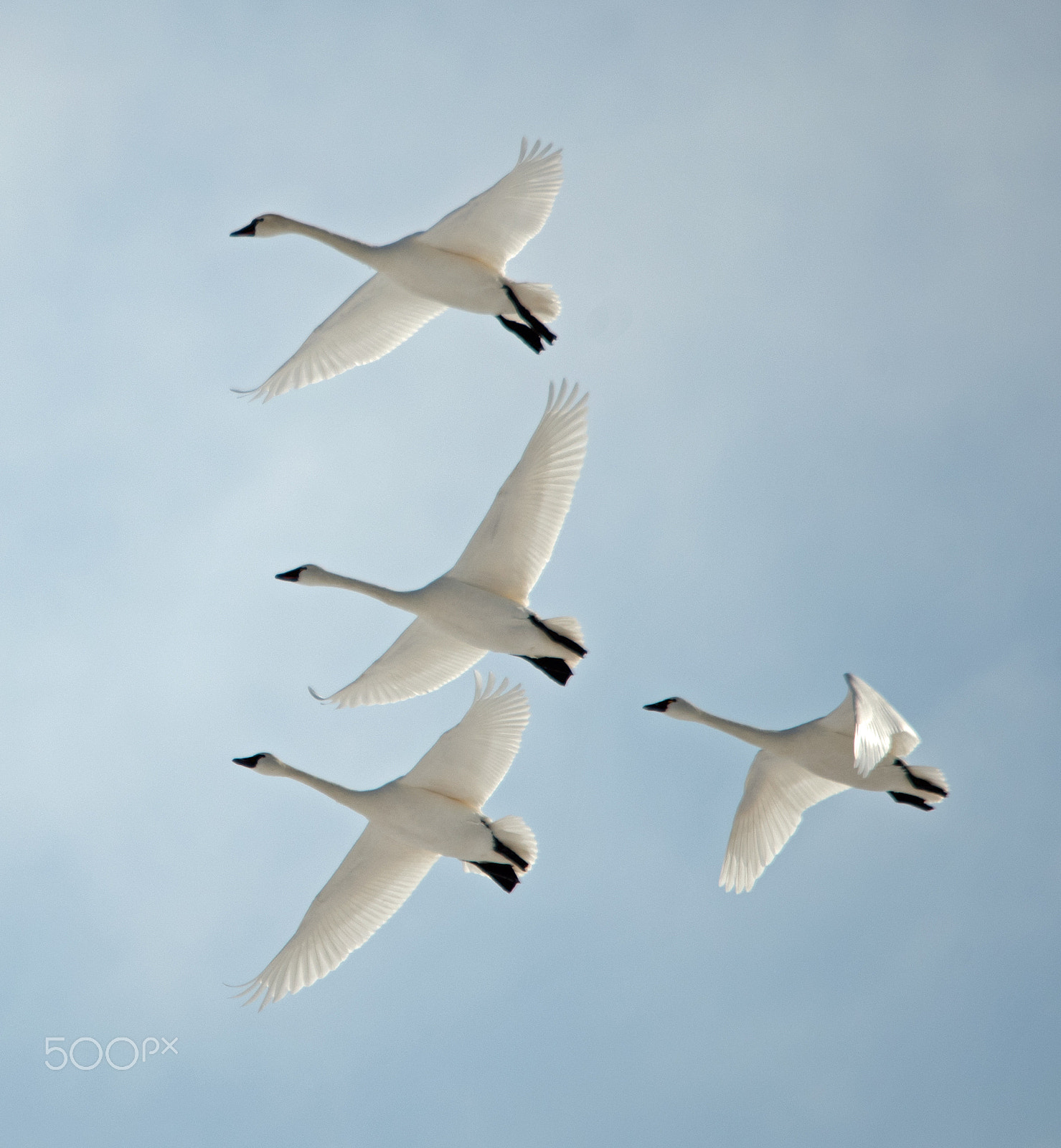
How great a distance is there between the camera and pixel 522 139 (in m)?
18.3

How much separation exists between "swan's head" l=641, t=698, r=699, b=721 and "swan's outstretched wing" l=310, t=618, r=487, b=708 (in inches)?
102

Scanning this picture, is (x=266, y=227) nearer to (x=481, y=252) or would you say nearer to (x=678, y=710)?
(x=481, y=252)

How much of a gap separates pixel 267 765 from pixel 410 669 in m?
2.38

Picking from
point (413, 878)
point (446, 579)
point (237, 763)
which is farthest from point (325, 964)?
point (446, 579)

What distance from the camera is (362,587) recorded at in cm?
1959

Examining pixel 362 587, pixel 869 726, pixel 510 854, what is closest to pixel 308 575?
pixel 362 587

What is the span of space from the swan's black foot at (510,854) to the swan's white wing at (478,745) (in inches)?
32.0

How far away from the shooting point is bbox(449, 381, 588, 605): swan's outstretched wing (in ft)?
61.1

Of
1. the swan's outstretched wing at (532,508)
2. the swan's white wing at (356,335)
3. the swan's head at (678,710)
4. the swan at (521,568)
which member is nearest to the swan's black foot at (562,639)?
the swan at (521,568)

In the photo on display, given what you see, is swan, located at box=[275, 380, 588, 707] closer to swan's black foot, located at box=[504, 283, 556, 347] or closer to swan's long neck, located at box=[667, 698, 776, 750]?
swan's black foot, located at box=[504, 283, 556, 347]

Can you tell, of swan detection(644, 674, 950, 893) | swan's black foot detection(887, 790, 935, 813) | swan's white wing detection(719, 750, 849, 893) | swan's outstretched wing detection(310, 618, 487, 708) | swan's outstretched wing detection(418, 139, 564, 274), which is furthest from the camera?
swan's outstretched wing detection(310, 618, 487, 708)

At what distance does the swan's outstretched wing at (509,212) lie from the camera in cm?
1838

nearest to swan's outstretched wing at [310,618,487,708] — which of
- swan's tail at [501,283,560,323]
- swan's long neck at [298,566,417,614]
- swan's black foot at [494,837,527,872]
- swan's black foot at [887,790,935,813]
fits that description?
swan's long neck at [298,566,417,614]

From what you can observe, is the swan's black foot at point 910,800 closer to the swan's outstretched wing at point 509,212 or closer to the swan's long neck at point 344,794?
the swan's long neck at point 344,794
